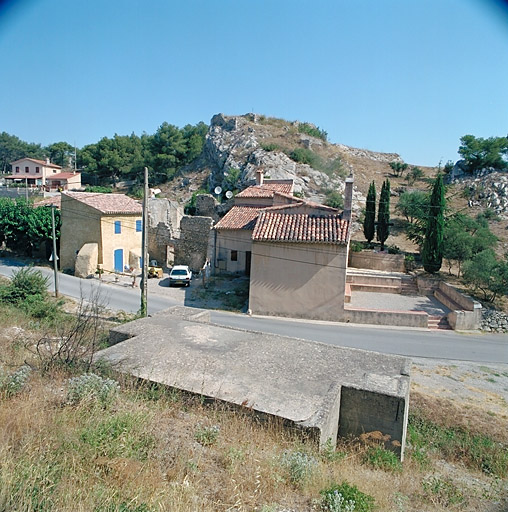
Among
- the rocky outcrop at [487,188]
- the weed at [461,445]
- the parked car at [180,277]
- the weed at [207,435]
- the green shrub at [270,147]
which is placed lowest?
the weed at [461,445]

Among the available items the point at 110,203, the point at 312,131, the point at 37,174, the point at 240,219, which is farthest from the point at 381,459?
the point at 37,174

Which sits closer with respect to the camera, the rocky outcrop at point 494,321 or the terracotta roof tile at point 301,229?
the terracotta roof tile at point 301,229

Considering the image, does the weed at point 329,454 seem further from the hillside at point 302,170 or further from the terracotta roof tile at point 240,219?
the hillside at point 302,170

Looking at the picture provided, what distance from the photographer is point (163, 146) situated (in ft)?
188

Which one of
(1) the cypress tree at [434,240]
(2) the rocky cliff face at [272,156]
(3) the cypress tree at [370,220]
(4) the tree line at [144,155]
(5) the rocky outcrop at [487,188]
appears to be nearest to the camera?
(1) the cypress tree at [434,240]

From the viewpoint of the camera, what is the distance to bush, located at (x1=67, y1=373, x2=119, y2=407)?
5.27 meters

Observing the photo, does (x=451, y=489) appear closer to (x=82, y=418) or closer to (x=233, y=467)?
(x=233, y=467)

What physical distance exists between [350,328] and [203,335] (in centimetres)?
1123

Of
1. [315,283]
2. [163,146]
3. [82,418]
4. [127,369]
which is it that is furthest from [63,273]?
[163,146]

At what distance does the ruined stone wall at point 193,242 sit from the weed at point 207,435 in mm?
23900

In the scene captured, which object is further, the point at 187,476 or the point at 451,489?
the point at 451,489

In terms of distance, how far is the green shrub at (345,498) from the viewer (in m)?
4.04

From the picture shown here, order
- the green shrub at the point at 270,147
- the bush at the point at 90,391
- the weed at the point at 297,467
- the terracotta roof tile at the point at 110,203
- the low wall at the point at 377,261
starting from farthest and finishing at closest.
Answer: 1. the green shrub at the point at 270,147
2. the low wall at the point at 377,261
3. the terracotta roof tile at the point at 110,203
4. the bush at the point at 90,391
5. the weed at the point at 297,467

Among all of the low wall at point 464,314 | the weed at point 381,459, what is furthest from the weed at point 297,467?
the low wall at point 464,314
